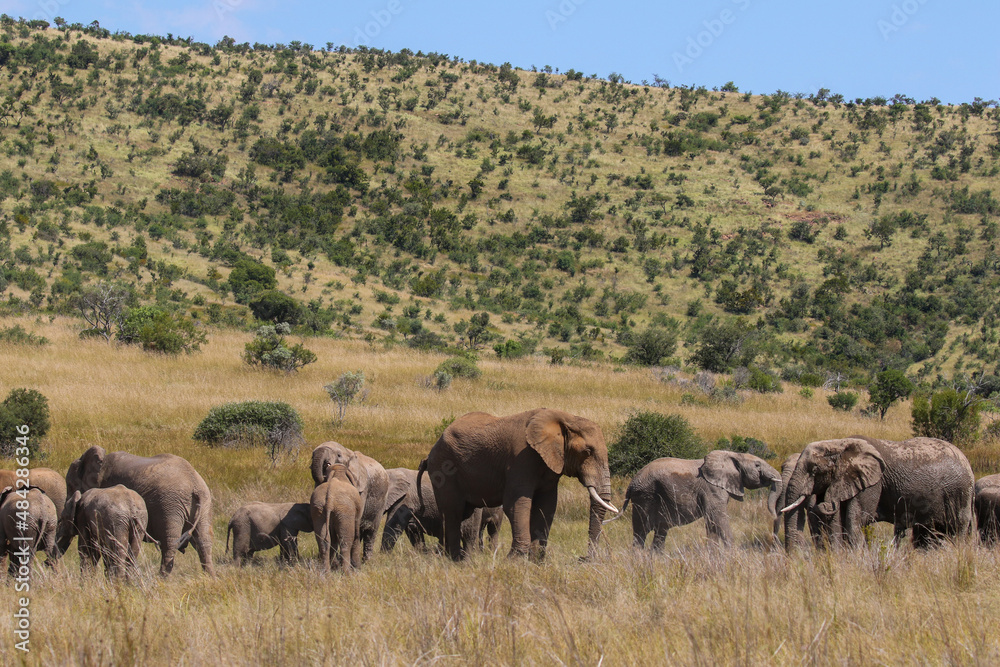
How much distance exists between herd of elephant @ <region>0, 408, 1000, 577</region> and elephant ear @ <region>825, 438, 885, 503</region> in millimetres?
13

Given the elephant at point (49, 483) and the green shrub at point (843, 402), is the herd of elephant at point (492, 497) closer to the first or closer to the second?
the elephant at point (49, 483)

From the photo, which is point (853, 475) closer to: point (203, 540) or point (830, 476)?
point (830, 476)

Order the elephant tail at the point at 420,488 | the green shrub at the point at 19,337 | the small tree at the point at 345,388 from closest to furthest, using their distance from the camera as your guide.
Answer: the elephant tail at the point at 420,488
the small tree at the point at 345,388
the green shrub at the point at 19,337

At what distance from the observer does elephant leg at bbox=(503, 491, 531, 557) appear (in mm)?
8172

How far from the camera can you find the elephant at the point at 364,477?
913 centimetres

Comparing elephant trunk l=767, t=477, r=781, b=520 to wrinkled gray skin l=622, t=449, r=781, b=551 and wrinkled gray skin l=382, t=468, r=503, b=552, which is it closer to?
wrinkled gray skin l=622, t=449, r=781, b=551

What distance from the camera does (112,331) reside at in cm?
2958

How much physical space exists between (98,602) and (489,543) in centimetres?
518

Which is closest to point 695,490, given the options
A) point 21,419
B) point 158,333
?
point 21,419

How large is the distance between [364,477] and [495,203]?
209 feet

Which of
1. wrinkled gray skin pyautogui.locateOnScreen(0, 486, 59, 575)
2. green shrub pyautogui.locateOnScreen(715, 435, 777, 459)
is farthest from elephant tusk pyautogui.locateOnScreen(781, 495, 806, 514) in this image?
green shrub pyautogui.locateOnScreen(715, 435, 777, 459)

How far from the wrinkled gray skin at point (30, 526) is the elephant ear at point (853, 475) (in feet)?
26.3

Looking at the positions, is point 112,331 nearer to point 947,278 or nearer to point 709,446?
point 709,446

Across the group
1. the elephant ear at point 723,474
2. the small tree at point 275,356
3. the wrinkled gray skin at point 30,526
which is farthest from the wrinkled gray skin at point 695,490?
the small tree at point 275,356
